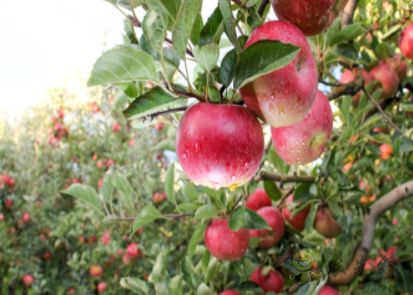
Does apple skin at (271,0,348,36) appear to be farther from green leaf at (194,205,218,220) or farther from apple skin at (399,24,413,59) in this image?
apple skin at (399,24,413,59)

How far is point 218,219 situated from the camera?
0.82m

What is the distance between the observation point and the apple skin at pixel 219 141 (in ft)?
1.33

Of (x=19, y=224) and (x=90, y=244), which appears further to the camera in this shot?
(x=19, y=224)

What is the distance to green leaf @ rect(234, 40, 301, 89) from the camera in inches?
12.9

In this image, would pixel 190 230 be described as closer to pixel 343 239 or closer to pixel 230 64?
pixel 343 239

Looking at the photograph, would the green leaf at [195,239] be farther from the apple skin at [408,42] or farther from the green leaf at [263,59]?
the apple skin at [408,42]

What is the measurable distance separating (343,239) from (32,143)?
308 cm

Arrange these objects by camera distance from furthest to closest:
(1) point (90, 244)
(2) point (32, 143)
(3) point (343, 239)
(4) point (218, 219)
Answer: (2) point (32, 143) < (1) point (90, 244) < (3) point (343, 239) < (4) point (218, 219)

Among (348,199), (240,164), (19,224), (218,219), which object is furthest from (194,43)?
(19,224)

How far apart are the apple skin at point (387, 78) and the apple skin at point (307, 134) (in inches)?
30.8

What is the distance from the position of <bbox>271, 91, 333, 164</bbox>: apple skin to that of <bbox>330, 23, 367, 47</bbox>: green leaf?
0.23 metres

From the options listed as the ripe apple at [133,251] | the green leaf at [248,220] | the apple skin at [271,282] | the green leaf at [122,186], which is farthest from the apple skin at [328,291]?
A: the ripe apple at [133,251]

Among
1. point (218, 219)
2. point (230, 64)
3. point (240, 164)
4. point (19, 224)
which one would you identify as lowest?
point (19, 224)

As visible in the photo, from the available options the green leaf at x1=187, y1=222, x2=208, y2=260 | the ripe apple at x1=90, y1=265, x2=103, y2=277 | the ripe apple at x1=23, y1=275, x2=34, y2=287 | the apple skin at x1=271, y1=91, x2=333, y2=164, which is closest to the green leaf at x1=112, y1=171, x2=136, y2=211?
the green leaf at x1=187, y1=222, x2=208, y2=260
